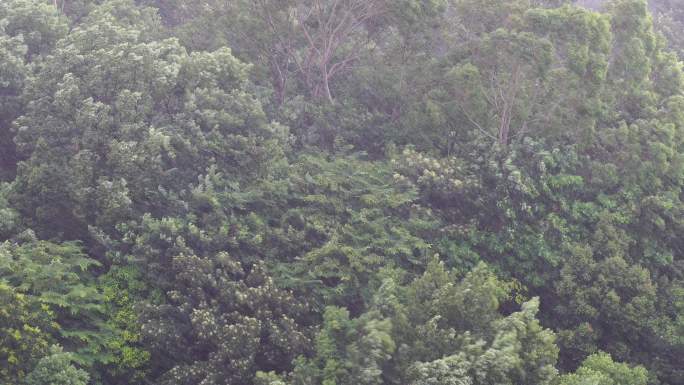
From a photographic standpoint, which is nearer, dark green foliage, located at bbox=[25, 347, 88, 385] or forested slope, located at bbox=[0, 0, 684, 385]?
dark green foliage, located at bbox=[25, 347, 88, 385]

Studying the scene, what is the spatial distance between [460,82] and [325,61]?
204 inches

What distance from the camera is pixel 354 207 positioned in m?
17.5

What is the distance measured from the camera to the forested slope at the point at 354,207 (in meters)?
13.0

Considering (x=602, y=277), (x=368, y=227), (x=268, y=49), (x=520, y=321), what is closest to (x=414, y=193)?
(x=368, y=227)

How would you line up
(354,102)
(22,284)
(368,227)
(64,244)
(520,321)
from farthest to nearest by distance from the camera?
(354,102) → (368,227) → (64,244) → (22,284) → (520,321)

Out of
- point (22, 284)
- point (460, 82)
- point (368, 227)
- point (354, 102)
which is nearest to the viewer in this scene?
point (22, 284)

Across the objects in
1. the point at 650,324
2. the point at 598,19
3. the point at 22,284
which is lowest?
the point at 650,324

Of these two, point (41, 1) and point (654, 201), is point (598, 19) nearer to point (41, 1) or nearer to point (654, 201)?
point (654, 201)

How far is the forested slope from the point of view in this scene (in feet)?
42.5

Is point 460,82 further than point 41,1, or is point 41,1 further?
point 41,1

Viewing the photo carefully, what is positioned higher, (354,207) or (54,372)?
(354,207)

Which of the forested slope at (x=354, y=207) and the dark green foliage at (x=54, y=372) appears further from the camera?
the forested slope at (x=354, y=207)

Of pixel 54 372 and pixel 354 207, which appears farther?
pixel 354 207

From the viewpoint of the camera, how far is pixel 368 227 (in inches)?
653
